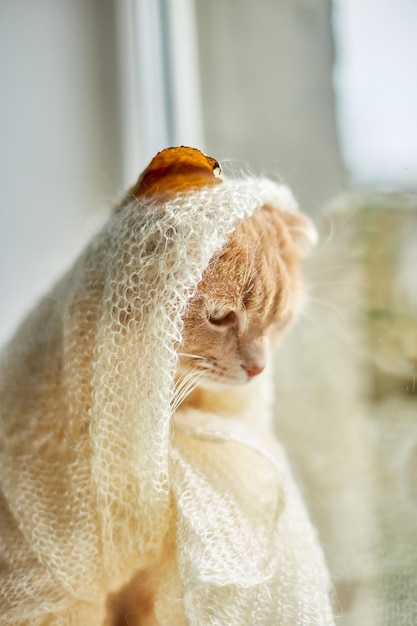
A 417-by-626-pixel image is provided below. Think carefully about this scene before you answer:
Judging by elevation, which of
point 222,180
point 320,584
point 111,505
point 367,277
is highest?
point 222,180

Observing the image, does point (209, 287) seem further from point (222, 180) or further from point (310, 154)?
point (310, 154)

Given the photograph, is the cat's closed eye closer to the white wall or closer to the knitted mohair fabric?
the knitted mohair fabric

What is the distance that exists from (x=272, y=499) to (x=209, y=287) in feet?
0.71

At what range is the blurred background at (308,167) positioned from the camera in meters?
0.59

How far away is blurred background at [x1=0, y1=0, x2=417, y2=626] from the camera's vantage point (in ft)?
1.94

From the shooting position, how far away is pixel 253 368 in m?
0.54

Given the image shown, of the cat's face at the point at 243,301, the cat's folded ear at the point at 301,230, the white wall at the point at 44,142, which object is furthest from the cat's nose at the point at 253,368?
the white wall at the point at 44,142

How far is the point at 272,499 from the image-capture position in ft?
1.76

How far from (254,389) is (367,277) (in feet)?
0.62

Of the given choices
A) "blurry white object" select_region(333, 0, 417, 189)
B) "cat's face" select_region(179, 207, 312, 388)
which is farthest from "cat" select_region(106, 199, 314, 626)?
"blurry white object" select_region(333, 0, 417, 189)

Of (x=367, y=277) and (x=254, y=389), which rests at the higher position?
(x=367, y=277)

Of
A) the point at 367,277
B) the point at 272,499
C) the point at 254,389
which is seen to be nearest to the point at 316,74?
the point at 367,277

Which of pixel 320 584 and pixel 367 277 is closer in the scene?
pixel 320 584

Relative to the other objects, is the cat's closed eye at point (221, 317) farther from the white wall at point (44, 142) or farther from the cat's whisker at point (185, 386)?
the white wall at point (44, 142)
